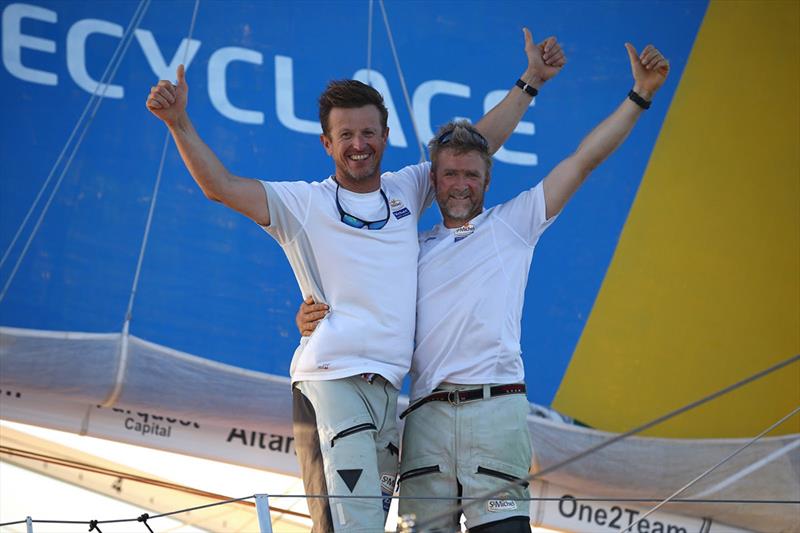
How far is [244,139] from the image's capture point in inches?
122

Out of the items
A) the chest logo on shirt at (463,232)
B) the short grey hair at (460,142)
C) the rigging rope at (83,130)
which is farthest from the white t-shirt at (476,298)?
the rigging rope at (83,130)

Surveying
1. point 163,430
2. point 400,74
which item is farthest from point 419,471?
point 400,74

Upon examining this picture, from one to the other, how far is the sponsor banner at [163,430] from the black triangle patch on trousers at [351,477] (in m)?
1.17

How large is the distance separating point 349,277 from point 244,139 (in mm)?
1326

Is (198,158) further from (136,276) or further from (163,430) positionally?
(163,430)

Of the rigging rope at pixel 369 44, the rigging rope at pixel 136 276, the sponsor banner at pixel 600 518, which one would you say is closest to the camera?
the rigging rope at pixel 136 276

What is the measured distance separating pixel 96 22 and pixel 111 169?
39 centimetres

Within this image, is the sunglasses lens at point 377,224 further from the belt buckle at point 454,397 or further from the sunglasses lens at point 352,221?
the belt buckle at point 454,397

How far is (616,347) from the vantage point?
3.35 meters

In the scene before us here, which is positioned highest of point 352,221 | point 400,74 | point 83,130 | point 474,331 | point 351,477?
point 400,74

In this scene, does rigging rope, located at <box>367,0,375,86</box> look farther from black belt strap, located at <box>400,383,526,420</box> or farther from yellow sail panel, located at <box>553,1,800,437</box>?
black belt strap, located at <box>400,383,526,420</box>

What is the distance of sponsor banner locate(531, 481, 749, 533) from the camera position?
3.14 m

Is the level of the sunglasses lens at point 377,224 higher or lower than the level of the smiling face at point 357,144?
lower

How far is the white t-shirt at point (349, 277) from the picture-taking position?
186 centimetres
